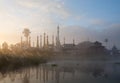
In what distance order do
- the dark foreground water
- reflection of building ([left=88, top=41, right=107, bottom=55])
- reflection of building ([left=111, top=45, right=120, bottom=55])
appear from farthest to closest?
1. reflection of building ([left=111, top=45, right=120, bottom=55])
2. reflection of building ([left=88, top=41, right=107, bottom=55])
3. the dark foreground water

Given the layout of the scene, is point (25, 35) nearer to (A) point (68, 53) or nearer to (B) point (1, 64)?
(A) point (68, 53)

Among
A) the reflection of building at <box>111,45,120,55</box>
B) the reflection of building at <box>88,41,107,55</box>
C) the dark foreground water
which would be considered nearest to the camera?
the dark foreground water

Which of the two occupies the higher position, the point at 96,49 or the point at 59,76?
the point at 96,49

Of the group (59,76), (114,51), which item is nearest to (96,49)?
(114,51)

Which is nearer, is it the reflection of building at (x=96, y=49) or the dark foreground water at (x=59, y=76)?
the dark foreground water at (x=59, y=76)

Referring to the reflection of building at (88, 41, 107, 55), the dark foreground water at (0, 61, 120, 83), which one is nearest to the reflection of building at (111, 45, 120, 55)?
the reflection of building at (88, 41, 107, 55)

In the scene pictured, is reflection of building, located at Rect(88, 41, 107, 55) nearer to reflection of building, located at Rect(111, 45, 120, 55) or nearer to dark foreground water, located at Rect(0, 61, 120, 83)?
reflection of building, located at Rect(111, 45, 120, 55)

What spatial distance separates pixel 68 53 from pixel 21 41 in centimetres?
2789

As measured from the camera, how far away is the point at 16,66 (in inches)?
2124

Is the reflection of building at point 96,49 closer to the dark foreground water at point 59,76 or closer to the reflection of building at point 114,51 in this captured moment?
the reflection of building at point 114,51

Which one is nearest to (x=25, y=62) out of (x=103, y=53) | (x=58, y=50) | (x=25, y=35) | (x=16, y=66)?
(x=16, y=66)

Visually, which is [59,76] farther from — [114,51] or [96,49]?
[114,51]

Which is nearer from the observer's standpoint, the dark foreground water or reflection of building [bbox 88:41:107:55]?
the dark foreground water

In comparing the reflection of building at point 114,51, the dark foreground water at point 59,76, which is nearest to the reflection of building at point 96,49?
the reflection of building at point 114,51
